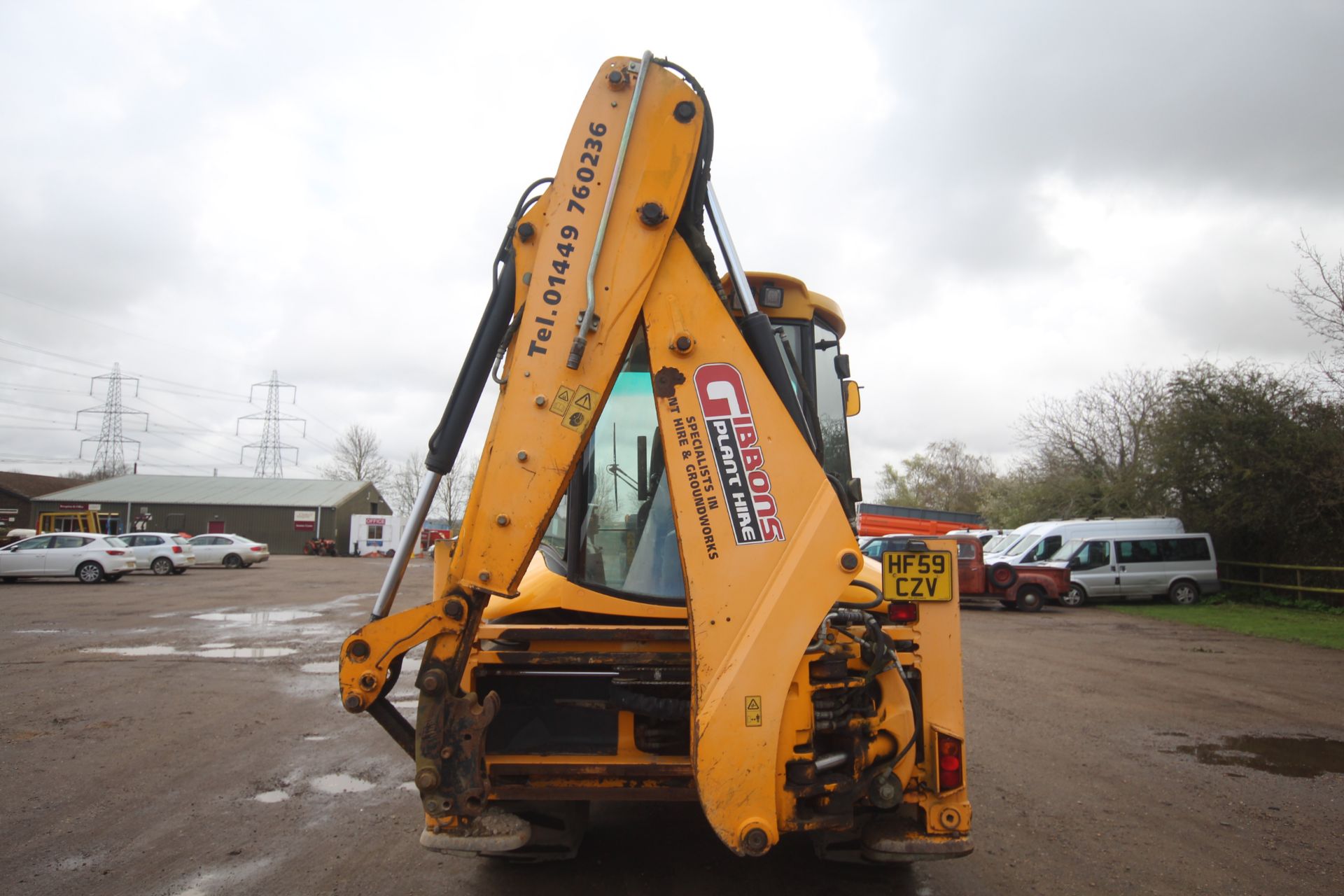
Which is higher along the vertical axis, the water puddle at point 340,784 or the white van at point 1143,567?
the white van at point 1143,567

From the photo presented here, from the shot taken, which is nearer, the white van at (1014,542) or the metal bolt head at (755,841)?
the metal bolt head at (755,841)

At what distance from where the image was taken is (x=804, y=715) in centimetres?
295

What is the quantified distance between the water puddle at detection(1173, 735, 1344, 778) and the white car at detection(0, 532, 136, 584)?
2629 centimetres

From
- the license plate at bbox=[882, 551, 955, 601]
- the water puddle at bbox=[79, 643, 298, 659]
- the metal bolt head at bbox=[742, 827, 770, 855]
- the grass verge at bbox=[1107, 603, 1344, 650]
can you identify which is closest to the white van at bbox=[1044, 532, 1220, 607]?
the grass verge at bbox=[1107, 603, 1344, 650]

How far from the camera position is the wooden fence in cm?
1853

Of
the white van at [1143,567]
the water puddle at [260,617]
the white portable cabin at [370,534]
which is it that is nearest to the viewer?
the water puddle at [260,617]

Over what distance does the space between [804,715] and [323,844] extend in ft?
10.2

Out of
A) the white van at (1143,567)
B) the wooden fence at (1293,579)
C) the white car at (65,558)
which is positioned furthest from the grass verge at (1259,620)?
the white car at (65,558)

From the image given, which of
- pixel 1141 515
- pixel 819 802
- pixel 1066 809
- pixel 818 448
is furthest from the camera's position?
pixel 1141 515

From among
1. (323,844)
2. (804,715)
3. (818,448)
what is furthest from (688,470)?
(323,844)

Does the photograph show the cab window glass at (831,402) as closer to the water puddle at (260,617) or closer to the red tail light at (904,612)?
the red tail light at (904,612)

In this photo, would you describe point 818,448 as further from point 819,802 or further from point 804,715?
point 819,802

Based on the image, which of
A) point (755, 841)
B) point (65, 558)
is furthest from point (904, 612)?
point (65, 558)

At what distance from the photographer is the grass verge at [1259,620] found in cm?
1421
